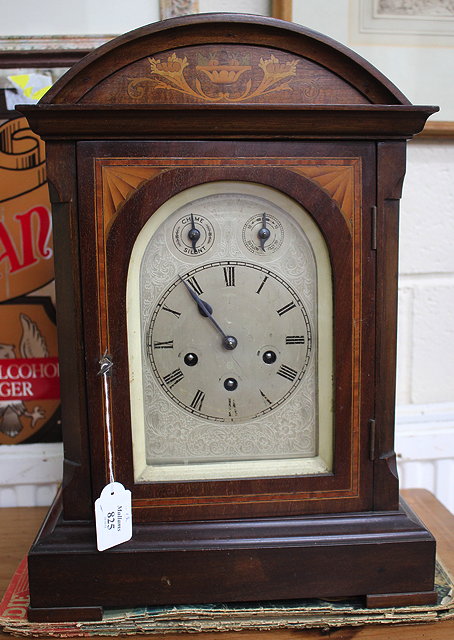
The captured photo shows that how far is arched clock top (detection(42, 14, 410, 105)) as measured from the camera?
767 millimetres

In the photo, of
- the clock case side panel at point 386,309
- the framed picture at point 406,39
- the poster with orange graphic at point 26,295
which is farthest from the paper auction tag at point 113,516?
the framed picture at point 406,39

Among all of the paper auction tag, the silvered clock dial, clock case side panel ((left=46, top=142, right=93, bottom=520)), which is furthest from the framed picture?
the paper auction tag

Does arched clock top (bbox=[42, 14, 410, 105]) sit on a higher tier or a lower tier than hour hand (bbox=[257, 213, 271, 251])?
higher

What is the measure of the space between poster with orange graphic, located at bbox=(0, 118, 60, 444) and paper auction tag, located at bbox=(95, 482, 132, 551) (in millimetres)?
472

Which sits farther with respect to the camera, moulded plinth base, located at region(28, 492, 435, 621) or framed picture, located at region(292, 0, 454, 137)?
framed picture, located at region(292, 0, 454, 137)

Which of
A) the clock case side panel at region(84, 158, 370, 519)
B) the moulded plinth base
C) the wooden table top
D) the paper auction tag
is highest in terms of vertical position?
the clock case side panel at region(84, 158, 370, 519)

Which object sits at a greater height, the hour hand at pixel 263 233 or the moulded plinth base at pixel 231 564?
the hour hand at pixel 263 233

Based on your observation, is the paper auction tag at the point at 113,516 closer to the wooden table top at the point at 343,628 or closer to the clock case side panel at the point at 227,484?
the clock case side panel at the point at 227,484

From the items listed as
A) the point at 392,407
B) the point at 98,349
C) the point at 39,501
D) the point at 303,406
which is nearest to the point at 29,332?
the point at 39,501

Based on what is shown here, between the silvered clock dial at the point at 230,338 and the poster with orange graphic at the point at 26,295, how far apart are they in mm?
455

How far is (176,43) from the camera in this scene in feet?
2.54

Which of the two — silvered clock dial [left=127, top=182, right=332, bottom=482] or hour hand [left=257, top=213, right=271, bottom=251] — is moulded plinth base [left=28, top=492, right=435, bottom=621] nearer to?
silvered clock dial [left=127, top=182, right=332, bottom=482]

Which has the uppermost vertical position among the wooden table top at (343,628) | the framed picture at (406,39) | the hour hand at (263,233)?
the framed picture at (406,39)

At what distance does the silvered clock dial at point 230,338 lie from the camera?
33.0 inches
